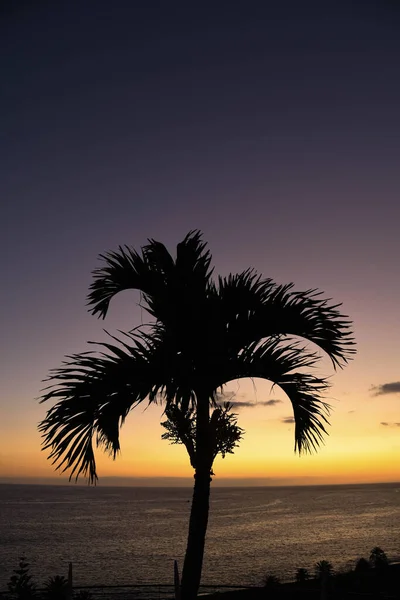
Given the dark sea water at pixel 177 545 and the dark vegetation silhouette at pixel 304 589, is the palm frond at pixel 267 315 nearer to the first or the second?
the dark vegetation silhouette at pixel 304 589

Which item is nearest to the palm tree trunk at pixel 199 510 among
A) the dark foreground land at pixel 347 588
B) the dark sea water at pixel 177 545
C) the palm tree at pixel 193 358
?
the palm tree at pixel 193 358

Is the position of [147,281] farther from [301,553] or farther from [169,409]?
[301,553]

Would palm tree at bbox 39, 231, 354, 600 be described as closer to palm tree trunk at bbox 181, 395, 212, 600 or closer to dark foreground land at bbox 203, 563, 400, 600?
palm tree trunk at bbox 181, 395, 212, 600

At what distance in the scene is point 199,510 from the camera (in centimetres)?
702

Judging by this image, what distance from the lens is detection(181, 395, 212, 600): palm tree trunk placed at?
6.88 metres

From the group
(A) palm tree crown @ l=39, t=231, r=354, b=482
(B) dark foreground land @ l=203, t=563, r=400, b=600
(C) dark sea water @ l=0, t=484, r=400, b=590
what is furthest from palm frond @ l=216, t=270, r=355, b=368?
(C) dark sea water @ l=0, t=484, r=400, b=590

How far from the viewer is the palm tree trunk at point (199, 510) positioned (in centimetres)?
688

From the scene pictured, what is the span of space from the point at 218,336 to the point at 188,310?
504 mm

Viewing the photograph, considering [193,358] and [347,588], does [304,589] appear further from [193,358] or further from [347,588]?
[347,588]

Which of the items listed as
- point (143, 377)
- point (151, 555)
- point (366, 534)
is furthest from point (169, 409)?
point (366, 534)

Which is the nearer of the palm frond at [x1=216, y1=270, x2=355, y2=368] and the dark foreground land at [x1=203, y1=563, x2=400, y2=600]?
the palm frond at [x1=216, y1=270, x2=355, y2=368]

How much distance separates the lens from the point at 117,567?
5234 centimetres

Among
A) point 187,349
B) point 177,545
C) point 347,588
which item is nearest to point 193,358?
point 187,349

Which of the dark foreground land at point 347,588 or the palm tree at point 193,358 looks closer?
the palm tree at point 193,358
